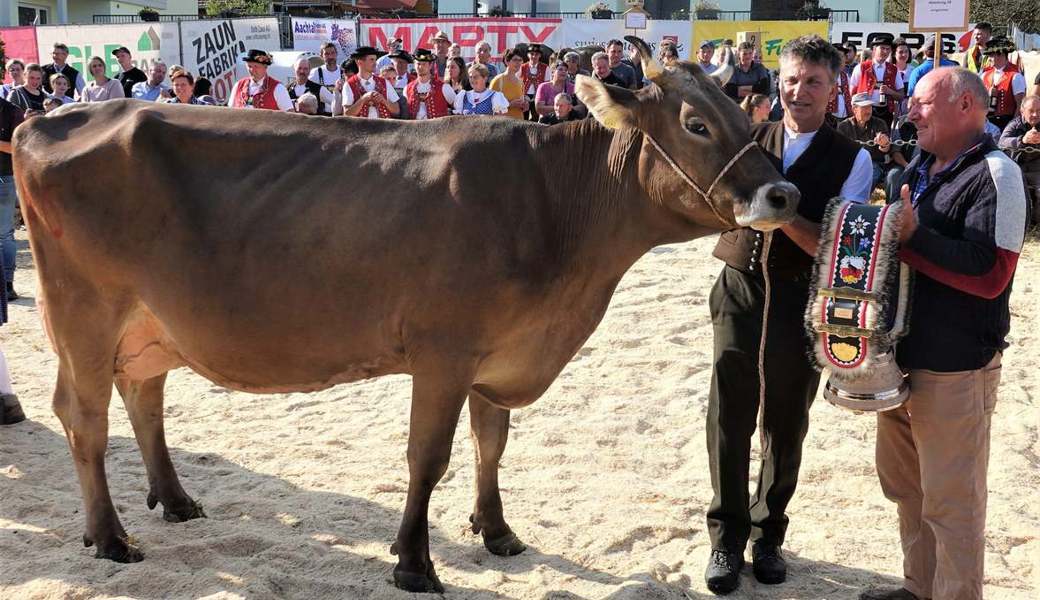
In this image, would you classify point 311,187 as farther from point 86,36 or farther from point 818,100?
point 86,36

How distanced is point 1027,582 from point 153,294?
4.13 metres

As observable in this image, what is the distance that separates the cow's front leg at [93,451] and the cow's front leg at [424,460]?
1307 mm

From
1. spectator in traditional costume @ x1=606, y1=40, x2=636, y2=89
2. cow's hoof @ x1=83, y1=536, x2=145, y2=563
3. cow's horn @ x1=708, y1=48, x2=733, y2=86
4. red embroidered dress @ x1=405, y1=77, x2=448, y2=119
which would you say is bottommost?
cow's hoof @ x1=83, y1=536, x2=145, y2=563

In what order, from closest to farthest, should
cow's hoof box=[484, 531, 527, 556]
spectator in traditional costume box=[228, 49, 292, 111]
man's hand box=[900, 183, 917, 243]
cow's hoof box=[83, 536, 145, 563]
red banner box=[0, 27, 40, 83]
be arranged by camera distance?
man's hand box=[900, 183, 917, 243]
cow's hoof box=[83, 536, 145, 563]
cow's hoof box=[484, 531, 527, 556]
spectator in traditional costume box=[228, 49, 292, 111]
red banner box=[0, 27, 40, 83]

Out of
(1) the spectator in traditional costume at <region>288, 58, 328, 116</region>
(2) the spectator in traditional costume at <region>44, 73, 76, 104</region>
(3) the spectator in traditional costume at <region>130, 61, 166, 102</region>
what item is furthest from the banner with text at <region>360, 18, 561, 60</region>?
(2) the spectator in traditional costume at <region>44, 73, 76, 104</region>

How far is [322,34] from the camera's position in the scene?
21.0 m

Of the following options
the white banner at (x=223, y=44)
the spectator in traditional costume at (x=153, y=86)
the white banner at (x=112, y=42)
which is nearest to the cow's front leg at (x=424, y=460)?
the spectator in traditional costume at (x=153, y=86)

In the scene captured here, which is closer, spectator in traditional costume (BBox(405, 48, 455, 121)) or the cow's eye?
the cow's eye

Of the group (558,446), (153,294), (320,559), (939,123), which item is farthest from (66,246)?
(939,123)

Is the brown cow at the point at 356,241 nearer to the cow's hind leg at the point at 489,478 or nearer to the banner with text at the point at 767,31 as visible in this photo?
the cow's hind leg at the point at 489,478

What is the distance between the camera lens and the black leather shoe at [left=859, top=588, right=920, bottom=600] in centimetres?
409

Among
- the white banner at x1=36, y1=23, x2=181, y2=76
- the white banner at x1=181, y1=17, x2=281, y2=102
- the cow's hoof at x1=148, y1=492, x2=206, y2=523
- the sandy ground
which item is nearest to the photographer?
the sandy ground

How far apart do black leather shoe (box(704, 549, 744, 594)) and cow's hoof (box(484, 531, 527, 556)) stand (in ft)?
2.94

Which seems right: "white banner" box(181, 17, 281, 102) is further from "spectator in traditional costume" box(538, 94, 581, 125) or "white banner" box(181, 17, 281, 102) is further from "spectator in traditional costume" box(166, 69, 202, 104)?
"spectator in traditional costume" box(538, 94, 581, 125)
